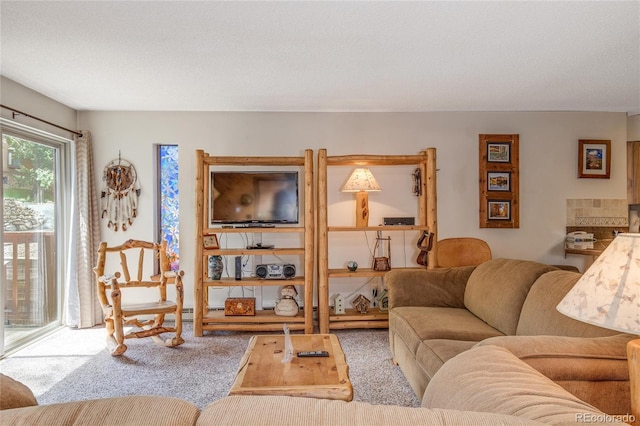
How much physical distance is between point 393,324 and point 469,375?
1.91 m

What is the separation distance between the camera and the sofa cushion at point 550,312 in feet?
6.27

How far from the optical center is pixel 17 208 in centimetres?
360

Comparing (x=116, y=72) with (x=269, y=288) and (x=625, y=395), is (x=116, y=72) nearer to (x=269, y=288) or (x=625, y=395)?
(x=269, y=288)

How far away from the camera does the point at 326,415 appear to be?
2.29 feet

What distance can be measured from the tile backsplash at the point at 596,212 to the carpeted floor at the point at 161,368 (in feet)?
8.81

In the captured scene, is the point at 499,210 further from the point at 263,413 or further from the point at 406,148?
the point at 263,413

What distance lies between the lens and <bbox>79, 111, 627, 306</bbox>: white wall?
4465 mm

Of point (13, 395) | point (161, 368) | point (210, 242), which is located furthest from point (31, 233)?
point (13, 395)

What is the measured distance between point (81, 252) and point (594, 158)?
19.2ft

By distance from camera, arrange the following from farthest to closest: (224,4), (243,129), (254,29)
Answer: (243,129) < (254,29) < (224,4)

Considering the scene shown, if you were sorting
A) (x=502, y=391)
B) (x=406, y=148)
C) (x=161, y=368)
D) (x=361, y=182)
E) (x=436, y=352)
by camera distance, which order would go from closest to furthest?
(x=502, y=391)
(x=436, y=352)
(x=161, y=368)
(x=361, y=182)
(x=406, y=148)

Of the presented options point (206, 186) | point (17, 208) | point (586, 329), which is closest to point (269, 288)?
point (206, 186)

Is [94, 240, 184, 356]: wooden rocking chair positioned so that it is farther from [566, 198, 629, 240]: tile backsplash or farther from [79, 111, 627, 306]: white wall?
[566, 198, 629, 240]: tile backsplash

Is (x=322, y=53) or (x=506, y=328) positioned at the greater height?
(x=322, y=53)
